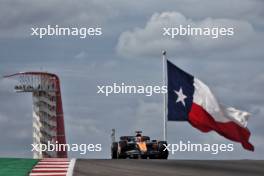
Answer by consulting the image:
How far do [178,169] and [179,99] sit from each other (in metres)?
4.89

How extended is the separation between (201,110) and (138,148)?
809cm

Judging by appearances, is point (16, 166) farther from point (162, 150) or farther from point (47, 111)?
point (47, 111)

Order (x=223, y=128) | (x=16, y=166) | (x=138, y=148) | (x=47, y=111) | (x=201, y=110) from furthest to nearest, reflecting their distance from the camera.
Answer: (x=47, y=111)
(x=138, y=148)
(x=201, y=110)
(x=223, y=128)
(x=16, y=166)

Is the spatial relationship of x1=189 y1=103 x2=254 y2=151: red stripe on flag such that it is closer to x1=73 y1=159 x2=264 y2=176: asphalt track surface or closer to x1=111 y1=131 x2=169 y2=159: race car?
x1=73 y1=159 x2=264 y2=176: asphalt track surface

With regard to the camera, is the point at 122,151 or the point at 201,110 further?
the point at 122,151

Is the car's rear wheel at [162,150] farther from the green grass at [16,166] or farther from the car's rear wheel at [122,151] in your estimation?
the green grass at [16,166]

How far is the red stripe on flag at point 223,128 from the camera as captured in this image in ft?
94.4

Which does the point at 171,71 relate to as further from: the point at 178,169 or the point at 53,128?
the point at 53,128

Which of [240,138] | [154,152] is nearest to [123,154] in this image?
[154,152]

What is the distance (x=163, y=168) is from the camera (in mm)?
26203

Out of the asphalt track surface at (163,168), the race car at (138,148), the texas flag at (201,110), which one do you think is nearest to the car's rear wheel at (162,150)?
the race car at (138,148)

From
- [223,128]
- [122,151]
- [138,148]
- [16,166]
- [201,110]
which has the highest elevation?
[201,110]

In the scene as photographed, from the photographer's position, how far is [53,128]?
121 meters

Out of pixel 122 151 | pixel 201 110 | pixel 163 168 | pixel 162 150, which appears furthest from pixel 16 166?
pixel 162 150
